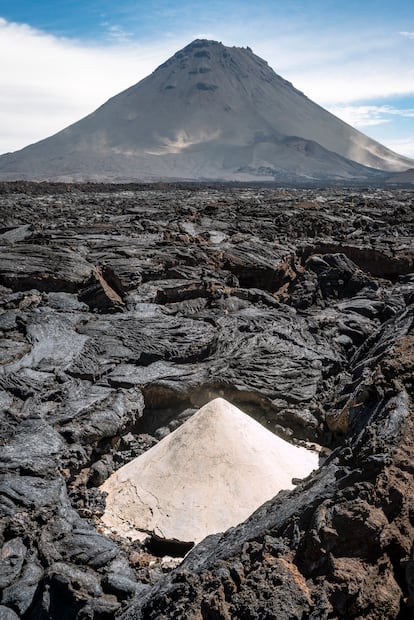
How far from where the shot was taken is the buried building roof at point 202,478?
5461 millimetres

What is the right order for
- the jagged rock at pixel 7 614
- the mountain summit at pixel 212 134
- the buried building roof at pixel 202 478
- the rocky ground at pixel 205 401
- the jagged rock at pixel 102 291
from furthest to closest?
the mountain summit at pixel 212 134, the jagged rock at pixel 102 291, the buried building roof at pixel 202 478, the jagged rock at pixel 7 614, the rocky ground at pixel 205 401

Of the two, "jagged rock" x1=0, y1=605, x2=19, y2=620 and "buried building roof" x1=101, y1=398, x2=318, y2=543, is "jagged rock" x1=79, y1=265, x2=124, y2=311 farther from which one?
"jagged rock" x1=0, y1=605, x2=19, y2=620

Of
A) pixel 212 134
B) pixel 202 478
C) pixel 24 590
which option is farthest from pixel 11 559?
pixel 212 134

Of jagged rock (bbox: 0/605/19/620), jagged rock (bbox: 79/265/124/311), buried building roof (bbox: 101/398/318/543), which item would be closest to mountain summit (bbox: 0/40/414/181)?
jagged rock (bbox: 79/265/124/311)

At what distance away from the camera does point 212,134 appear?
536 feet

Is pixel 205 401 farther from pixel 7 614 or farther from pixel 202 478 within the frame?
pixel 7 614

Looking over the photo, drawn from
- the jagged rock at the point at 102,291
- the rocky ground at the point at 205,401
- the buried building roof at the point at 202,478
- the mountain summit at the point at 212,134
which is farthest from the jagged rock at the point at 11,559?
the mountain summit at the point at 212,134

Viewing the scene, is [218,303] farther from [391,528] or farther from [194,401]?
[391,528]

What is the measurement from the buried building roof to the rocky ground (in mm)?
256

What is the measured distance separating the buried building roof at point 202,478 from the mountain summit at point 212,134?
123 metres

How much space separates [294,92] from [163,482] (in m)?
201

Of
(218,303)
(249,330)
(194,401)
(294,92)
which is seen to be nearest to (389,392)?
(194,401)

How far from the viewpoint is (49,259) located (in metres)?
12.2

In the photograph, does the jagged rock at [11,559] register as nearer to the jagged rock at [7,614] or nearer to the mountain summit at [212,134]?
the jagged rock at [7,614]
